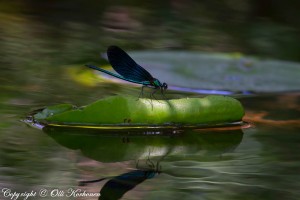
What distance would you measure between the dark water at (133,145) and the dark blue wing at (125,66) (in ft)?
0.53

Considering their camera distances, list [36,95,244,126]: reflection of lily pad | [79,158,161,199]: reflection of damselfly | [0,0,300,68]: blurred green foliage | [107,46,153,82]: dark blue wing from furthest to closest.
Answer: [0,0,300,68]: blurred green foliage
[107,46,153,82]: dark blue wing
[36,95,244,126]: reflection of lily pad
[79,158,161,199]: reflection of damselfly

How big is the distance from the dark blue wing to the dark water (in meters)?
0.16

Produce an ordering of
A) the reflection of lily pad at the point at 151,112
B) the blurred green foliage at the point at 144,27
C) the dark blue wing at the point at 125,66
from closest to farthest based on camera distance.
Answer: the reflection of lily pad at the point at 151,112 < the dark blue wing at the point at 125,66 < the blurred green foliage at the point at 144,27

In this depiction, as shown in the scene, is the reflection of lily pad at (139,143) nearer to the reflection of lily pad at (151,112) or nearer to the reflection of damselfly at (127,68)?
the reflection of lily pad at (151,112)

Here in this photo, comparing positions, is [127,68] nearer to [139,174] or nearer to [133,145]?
[133,145]

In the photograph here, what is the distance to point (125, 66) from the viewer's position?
1595 mm

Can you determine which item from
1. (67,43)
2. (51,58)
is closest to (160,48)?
(67,43)

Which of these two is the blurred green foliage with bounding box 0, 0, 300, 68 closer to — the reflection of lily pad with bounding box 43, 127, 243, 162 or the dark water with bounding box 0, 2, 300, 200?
the dark water with bounding box 0, 2, 300, 200

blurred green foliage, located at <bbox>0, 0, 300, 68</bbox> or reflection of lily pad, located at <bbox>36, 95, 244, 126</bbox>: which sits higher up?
blurred green foliage, located at <bbox>0, 0, 300, 68</bbox>

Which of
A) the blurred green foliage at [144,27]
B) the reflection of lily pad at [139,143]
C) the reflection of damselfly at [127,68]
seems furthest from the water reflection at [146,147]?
the blurred green foliage at [144,27]

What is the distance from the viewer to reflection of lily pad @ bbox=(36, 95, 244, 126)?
1.47 meters

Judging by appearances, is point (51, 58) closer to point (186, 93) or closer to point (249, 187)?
point (186, 93)

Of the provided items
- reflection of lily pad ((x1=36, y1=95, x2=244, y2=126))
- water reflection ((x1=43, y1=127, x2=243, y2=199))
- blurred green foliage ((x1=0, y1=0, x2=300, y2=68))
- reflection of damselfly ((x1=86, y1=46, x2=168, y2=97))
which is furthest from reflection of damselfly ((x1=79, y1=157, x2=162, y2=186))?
blurred green foliage ((x1=0, y1=0, x2=300, y2=68))

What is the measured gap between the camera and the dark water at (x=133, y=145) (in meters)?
1.15
